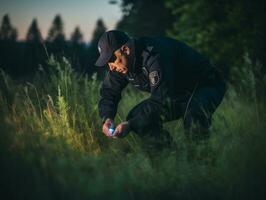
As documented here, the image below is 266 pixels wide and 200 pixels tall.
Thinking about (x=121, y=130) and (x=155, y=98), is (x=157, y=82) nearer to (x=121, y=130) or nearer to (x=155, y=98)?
(x=155, y=98)

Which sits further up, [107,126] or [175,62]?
[175,62]

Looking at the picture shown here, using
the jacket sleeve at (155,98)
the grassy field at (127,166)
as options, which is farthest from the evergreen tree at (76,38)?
the jacket sleeve at (155,98)

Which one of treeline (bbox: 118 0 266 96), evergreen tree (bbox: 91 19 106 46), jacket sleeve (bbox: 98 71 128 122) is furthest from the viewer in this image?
evergreen tree (bbox: 91 19 106 46)

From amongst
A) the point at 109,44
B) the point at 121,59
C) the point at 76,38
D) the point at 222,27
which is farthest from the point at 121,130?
the point at 222,27

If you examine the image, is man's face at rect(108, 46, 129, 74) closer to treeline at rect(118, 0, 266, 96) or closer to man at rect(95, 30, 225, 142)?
man at rect(95, 30, 225, 142)

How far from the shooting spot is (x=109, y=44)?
5262mm

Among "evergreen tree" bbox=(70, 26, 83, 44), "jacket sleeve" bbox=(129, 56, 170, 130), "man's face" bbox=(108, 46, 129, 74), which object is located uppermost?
"evergreen tree" bbox=(70, 26, 83, 44)

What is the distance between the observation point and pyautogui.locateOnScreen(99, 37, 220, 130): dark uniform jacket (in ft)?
16.9

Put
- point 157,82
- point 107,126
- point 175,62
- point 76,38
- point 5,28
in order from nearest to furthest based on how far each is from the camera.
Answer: point 157,82
point 107,126
point 175,62
point 5,28
point 76,38

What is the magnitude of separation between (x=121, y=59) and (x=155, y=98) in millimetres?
489

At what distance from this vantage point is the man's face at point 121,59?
5.29m

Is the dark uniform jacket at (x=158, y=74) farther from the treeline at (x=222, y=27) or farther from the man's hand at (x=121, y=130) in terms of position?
the treeline at (x=222, y=27)

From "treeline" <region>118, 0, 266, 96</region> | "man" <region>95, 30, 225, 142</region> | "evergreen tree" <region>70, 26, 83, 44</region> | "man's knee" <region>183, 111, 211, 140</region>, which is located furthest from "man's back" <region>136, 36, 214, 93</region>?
"treeline" <region>118, 0, 266, 96</region>

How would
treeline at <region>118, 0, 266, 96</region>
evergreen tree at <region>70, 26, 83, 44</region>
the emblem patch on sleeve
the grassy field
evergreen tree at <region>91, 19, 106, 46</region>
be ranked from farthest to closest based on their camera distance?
evergreen tree at <region>91, 19, 106, 46</region>
treeline at <region>118, 0, 266, 96</region>
evergreen tree at <region>70, 26, 83, 44</region>
the emblem patch on sleeve
the grassy field
